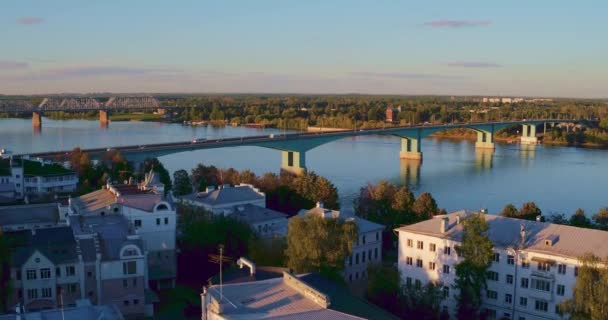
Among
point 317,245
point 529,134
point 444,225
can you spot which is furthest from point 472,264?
point 529,134

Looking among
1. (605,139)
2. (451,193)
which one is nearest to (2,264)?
(451,193)

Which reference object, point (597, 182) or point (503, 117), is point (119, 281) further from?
point (503, 117)

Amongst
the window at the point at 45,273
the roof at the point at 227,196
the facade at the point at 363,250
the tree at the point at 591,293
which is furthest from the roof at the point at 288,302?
the roof at the point at 227,196

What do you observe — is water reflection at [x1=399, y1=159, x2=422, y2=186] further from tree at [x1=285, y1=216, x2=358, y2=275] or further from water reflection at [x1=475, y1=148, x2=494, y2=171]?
tree at [x1=285, y1=216, x2=358, y2=275]

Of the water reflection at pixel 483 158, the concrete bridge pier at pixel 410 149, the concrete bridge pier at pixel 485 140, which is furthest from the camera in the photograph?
the concrete bridge pier at pixel 485 140

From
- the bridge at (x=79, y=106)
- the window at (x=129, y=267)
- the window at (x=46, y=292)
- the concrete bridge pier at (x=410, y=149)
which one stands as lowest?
the concrete bridge pier at (x=410, y=149)

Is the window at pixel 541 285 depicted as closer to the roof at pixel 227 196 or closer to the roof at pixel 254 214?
the roof at pixel 254 214

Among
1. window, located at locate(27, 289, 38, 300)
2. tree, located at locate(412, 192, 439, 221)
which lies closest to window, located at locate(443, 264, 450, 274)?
tree, located at locate(412, 192, 439, 221)
